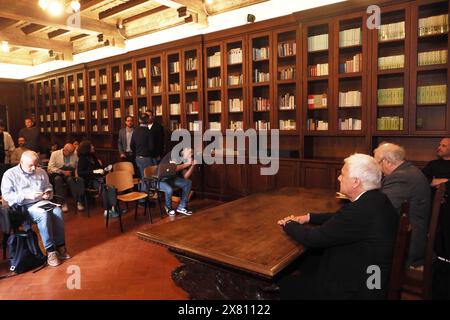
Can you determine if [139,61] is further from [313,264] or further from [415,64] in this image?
[313,264]

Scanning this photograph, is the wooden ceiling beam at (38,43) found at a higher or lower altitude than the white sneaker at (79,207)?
higher

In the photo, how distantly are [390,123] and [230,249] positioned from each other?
138 inches

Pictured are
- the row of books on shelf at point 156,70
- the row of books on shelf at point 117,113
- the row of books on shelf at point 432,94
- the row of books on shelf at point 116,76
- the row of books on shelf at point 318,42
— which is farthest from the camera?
the row of books on shelf at point 117,113

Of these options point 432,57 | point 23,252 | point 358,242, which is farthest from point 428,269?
point 23,252

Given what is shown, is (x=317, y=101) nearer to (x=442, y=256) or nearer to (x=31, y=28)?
(x=442, y=256)

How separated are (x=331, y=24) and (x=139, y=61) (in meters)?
4.15

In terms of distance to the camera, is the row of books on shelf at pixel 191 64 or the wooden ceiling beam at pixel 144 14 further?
the wooden ceiling beam at pixel 144 14

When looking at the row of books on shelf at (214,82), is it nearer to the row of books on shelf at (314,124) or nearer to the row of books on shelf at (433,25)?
the row of books on shelf at (314,124)

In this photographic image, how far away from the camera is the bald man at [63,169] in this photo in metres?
5.63

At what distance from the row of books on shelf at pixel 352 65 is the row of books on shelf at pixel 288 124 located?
1.04 m

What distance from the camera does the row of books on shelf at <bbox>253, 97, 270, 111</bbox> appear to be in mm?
5574

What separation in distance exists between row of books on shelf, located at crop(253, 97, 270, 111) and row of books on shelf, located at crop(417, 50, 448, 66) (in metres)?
2.19

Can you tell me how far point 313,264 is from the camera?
225 centimetres

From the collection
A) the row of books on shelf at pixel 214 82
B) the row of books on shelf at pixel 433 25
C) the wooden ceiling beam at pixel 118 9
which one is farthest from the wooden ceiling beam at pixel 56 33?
the row of books on shelf at pixel 433 25
